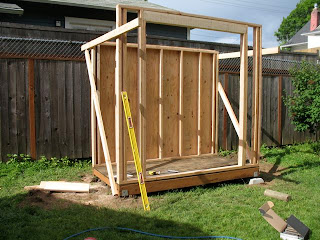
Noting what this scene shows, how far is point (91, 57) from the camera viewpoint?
20.1 ft

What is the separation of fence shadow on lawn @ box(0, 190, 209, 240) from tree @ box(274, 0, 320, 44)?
57.2 meters

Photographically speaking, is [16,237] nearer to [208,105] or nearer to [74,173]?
[74,173]

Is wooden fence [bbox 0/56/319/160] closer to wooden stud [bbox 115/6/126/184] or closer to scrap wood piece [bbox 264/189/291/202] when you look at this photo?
wooden stud [bbox 115/6/126/184]

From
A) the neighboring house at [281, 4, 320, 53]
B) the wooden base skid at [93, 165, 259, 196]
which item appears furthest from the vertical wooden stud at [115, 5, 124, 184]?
the neighboring house at [281, 4, 320, 53]

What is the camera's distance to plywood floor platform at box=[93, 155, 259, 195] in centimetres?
505

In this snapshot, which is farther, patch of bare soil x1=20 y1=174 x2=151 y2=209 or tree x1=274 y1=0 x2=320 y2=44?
tree x1=274 y1=0 x2=320 y2=44

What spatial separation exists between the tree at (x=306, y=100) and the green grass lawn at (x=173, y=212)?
7.38ft

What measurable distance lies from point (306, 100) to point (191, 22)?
454cm

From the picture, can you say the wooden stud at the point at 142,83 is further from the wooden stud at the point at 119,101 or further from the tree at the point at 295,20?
the tree at the point at 295,20

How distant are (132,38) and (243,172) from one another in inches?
136

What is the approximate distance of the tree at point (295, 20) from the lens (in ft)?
179

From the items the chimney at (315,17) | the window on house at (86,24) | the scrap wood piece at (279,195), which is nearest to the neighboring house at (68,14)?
the window on house at (86,24)

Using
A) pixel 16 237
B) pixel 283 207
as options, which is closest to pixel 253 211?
pixel 283 207

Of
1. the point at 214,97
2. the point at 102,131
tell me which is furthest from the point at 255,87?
the point at 102,131
